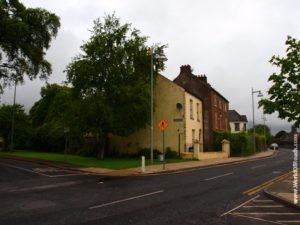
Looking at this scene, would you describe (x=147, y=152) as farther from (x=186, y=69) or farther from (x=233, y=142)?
(x=186, y=69)

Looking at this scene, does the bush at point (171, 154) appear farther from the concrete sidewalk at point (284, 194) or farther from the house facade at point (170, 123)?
the concrete sidewalk at point (284, 194)

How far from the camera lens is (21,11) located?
3678 cm

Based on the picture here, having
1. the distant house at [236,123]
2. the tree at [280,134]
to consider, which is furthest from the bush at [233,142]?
the tree at [280,134]

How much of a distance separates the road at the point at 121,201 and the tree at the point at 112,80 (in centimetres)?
1551

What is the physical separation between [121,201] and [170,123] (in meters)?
29.3

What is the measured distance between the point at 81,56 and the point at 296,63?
94.0 ft

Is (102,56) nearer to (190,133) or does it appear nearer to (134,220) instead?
(190,133)

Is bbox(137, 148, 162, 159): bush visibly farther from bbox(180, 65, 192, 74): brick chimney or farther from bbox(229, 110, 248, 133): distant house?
bbox(229, 110, 248, 133): distant house

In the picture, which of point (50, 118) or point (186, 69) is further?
point (50, 118)

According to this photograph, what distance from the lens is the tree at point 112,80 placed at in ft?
124

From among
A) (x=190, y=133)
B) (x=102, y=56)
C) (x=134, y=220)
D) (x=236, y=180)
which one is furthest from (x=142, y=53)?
(x=134, y=220)

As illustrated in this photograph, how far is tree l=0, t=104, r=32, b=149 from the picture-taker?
57.0 meters

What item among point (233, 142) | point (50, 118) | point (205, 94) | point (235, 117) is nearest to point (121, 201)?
point (205, 94)

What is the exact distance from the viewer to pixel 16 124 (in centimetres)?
5784
